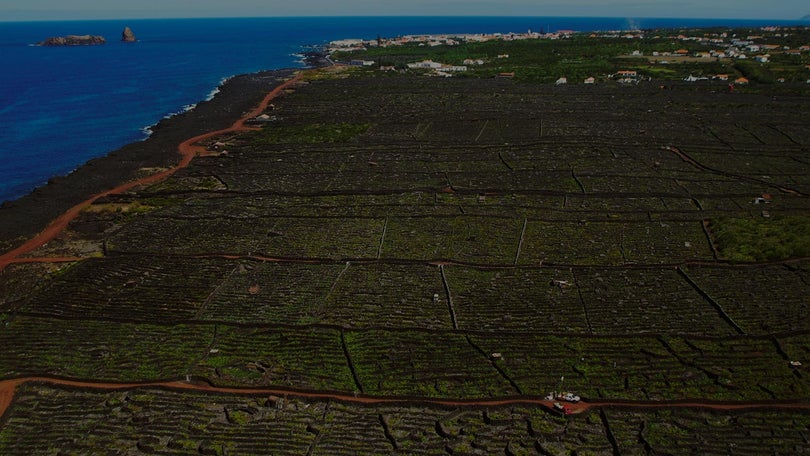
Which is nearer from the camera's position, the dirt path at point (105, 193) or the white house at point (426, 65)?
the dirt path at point (105, 193)

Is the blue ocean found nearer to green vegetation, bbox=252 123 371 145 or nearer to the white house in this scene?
green vegetation, bbox=252 123 371 145

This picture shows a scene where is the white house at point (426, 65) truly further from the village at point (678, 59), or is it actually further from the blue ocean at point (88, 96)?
the blue ocean at point (88, 96)

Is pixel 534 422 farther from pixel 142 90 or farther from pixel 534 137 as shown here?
pixel 142 90

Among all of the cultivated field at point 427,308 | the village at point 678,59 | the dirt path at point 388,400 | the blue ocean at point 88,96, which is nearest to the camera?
the cultivated field at point 427,308

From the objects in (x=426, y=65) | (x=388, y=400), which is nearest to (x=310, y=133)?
(x=388, y=400)

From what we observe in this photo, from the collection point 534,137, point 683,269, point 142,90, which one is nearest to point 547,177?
point 534,137

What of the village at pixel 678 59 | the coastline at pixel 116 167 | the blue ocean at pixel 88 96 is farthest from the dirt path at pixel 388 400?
the village at pixel 678 59

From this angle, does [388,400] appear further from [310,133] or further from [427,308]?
[310,133]
